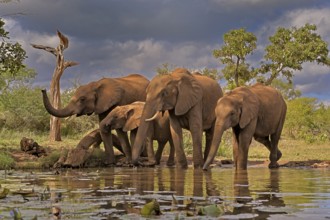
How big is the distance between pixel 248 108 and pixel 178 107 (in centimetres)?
151

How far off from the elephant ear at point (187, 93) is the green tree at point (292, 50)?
2489 centimetres

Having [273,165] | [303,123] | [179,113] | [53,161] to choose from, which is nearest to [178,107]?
[179,113]

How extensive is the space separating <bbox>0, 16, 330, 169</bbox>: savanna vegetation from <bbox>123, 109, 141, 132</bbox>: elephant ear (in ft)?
18.2

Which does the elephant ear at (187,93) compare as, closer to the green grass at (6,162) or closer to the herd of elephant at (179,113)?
the herd of elephant at (179,113)

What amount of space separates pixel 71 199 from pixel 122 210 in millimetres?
1143

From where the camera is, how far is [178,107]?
14.0 metres

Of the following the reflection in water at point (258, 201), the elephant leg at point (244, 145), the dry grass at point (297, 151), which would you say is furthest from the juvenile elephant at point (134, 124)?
the reflection in water at point (258, 201)

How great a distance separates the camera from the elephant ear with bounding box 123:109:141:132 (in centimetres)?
1518

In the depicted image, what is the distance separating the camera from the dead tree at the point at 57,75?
24.9 m

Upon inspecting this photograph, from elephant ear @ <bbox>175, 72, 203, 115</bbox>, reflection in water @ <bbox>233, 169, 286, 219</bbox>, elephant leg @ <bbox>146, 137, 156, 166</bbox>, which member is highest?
A: elephant ear @ <bbox>175, 72, 203, 115</bbox>

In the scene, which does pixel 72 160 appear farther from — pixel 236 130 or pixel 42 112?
pixel 42 112

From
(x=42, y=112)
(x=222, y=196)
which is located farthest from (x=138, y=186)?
(x=42, y=112)

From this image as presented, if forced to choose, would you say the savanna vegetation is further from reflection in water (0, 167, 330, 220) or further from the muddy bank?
reflection in water (0, 167, 330, 220)

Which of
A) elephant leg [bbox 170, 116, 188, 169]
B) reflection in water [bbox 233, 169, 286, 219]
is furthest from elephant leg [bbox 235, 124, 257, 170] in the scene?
reflection in water [bbox 233, 169, 286, 219]
